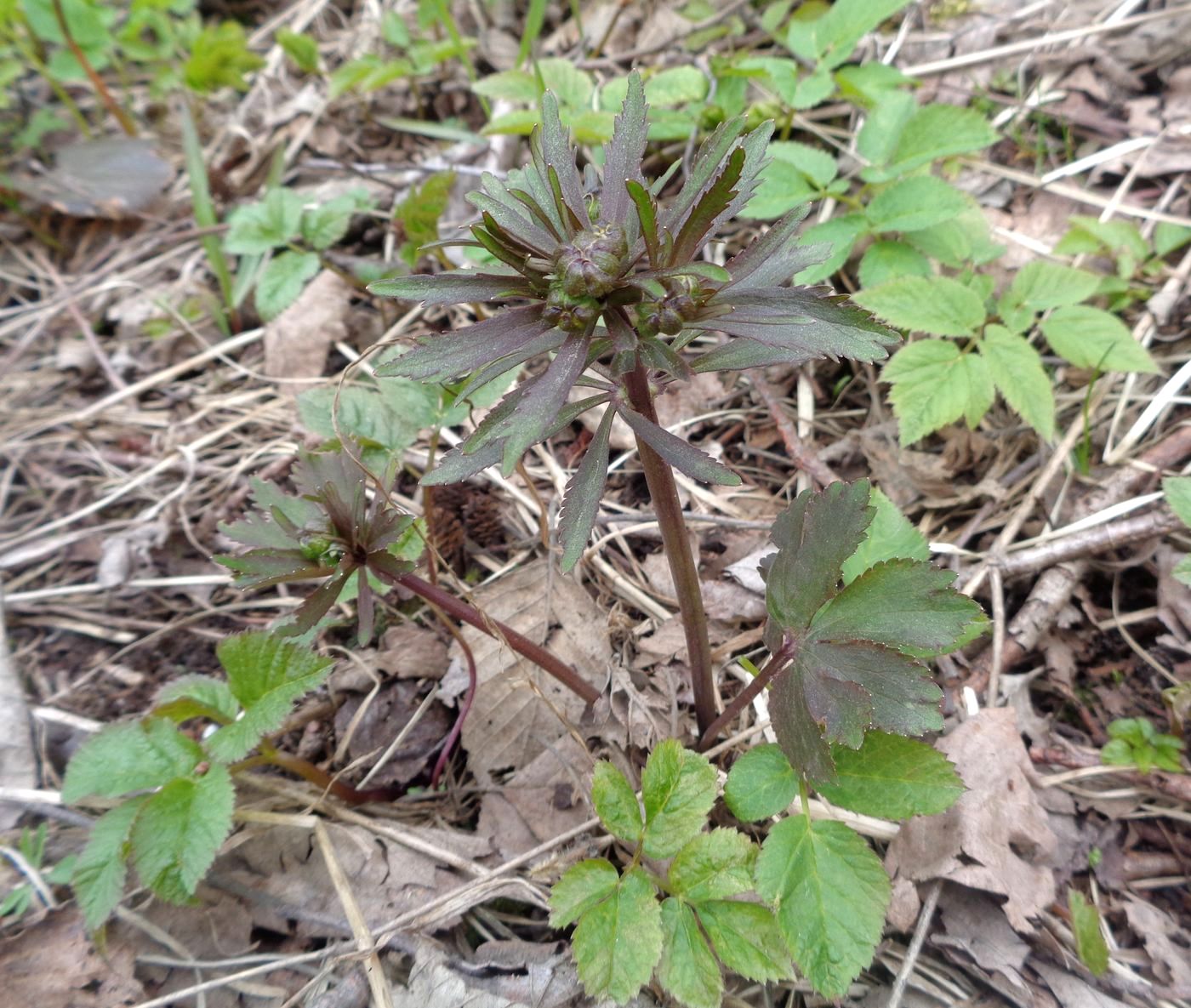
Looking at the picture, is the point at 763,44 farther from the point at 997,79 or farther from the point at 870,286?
the point at 870,286

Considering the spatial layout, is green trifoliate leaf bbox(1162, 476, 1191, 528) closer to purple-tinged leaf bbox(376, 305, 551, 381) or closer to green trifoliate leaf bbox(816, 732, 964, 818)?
green trifoliate leaf bbox(816, 732, 964, 818)

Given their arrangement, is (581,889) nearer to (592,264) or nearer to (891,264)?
(592,264)

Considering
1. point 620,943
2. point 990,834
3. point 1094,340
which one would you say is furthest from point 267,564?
point 1094,340

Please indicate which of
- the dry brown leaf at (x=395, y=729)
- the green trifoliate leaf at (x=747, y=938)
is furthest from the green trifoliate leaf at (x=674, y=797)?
the dry brown leaf at (x=395, y=729)

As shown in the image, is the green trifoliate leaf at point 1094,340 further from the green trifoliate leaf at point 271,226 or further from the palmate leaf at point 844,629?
the green trifoliate leaf at point 271,226

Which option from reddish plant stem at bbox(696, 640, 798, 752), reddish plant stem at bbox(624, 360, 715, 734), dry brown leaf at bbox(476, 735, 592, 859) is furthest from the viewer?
dry brown leaf at bbox(476, 735, 592, 859)

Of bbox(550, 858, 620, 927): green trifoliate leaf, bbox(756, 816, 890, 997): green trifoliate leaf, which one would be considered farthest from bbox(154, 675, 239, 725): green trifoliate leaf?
bbox(756, 816, 890, 997): green trifoliate leaf
